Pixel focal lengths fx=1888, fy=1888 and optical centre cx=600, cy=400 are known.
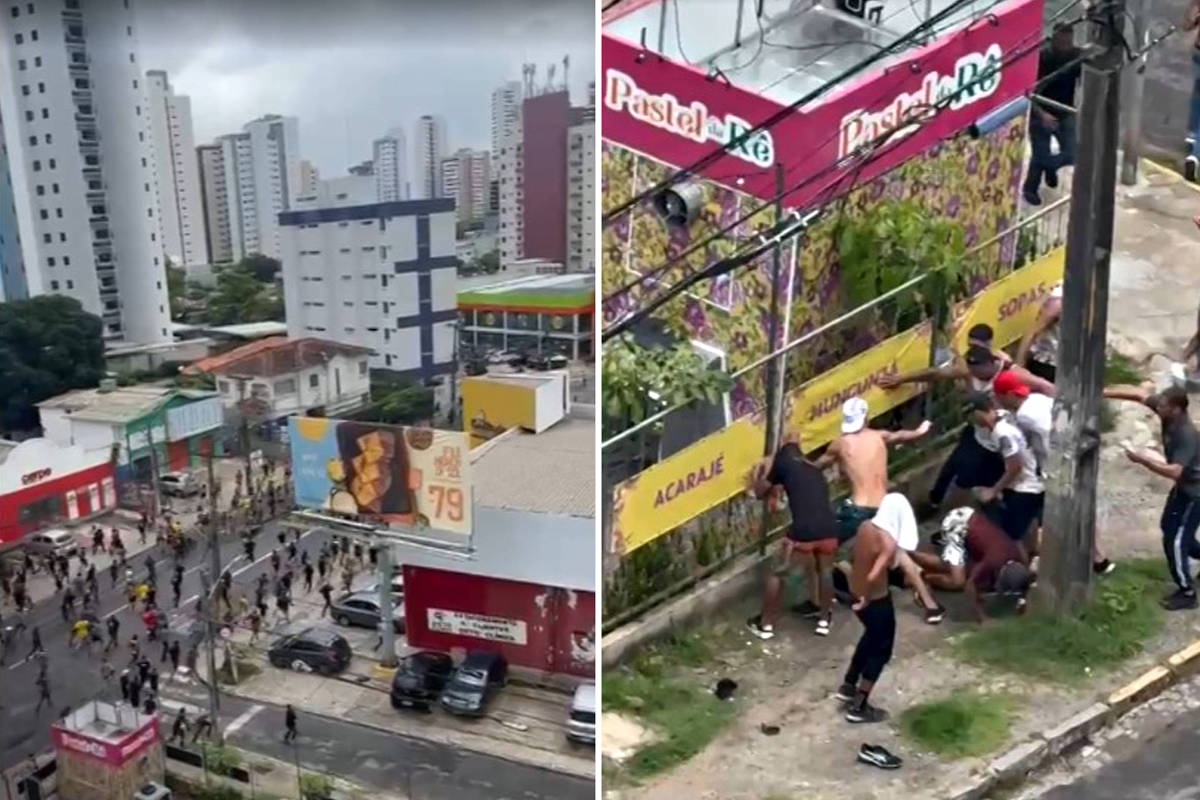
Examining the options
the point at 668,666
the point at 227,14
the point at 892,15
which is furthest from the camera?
the point at 892,15

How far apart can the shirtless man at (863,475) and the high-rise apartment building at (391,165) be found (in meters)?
2.85

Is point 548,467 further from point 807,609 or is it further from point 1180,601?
point 1180,601

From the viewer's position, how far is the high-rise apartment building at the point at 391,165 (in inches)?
171

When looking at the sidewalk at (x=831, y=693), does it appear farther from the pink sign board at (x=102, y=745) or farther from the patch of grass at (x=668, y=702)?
the pink sign board at (x=102, y=745)

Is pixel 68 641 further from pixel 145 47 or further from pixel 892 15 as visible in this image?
pixel 892 15

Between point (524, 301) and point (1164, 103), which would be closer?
point (524, 301)

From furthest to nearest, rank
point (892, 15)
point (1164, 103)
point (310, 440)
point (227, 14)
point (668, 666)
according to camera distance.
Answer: point (1164, 103)
point (892, 15)
point (668, 666)
point (310, 440)
point (227, 14)

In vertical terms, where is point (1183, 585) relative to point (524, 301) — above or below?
below

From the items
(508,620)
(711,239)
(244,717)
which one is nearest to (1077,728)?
(711,239)

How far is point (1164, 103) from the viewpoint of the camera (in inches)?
460

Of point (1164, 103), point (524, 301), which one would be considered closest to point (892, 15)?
point (524, 301)

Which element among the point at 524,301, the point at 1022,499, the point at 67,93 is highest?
the point at 67,93

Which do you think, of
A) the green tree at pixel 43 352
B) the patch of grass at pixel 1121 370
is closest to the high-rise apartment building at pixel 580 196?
the green tree at pixel 43 352

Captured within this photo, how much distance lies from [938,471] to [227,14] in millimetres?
4167
